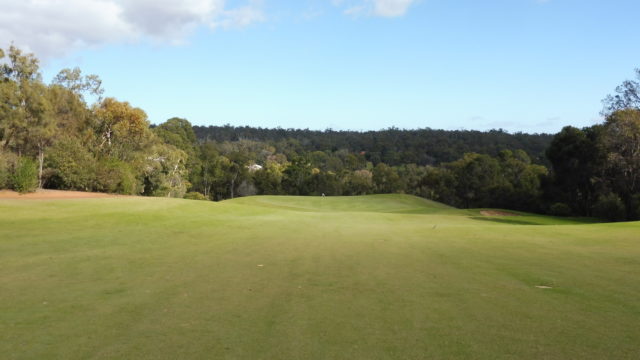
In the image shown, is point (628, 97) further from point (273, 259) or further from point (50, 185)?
point (50, 185)

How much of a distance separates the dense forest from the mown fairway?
20.0m

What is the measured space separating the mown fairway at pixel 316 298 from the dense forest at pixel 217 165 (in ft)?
65.7

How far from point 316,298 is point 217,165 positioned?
9693cm

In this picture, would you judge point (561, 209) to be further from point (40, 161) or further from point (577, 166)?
point (40, 161)

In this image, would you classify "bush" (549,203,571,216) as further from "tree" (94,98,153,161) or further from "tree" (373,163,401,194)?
"tree" (373,163,401,194)

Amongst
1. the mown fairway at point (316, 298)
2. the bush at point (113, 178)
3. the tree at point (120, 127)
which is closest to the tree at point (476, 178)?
the tree at point (120, 127)

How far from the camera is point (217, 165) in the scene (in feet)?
334

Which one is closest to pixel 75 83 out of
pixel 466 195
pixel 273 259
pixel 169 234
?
pixel 169 234

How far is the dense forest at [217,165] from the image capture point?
35.4 metres

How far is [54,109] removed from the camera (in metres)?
42.0

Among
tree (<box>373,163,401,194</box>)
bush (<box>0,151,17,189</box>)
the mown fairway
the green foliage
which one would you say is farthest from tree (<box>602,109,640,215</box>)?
tree (<box>373,163,401,194</box>)

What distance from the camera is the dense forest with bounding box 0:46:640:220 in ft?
116

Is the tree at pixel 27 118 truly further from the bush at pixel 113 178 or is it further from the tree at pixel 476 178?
the tree at pixel 476 178

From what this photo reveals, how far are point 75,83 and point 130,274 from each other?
48137mm
